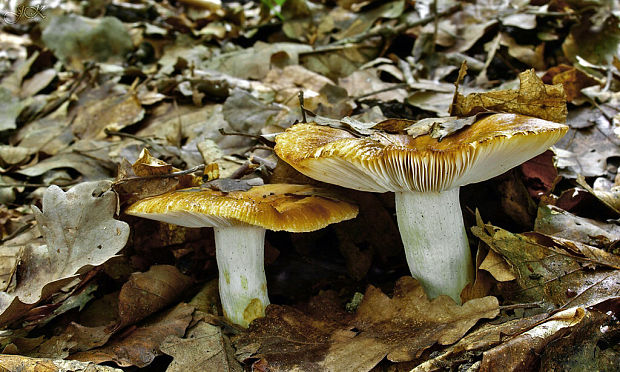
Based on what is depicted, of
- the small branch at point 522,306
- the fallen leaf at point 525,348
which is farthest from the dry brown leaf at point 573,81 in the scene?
the fallen leaf at point 525,348

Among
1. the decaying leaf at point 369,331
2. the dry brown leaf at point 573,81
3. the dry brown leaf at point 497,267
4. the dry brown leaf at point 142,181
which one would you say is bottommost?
the decaying leaf at point 369,331

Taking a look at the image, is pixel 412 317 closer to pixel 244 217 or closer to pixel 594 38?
pixel 244 217

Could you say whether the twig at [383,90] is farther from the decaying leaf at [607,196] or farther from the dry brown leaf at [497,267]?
the dry brown leaf at [497,267]

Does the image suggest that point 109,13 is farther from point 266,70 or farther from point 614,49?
point 614,49

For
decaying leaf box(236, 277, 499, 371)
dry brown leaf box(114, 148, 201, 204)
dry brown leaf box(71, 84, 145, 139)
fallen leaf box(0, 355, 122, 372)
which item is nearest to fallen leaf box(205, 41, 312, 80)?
dry brown leaf box(71, 84, 145, 139)

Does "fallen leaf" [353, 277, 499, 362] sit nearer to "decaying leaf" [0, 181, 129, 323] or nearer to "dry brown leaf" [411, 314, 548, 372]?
"dry brown leaf" [411, 314, 548, 372]

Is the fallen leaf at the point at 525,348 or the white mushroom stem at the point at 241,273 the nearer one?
the fallen leaf at the point at 525,348
